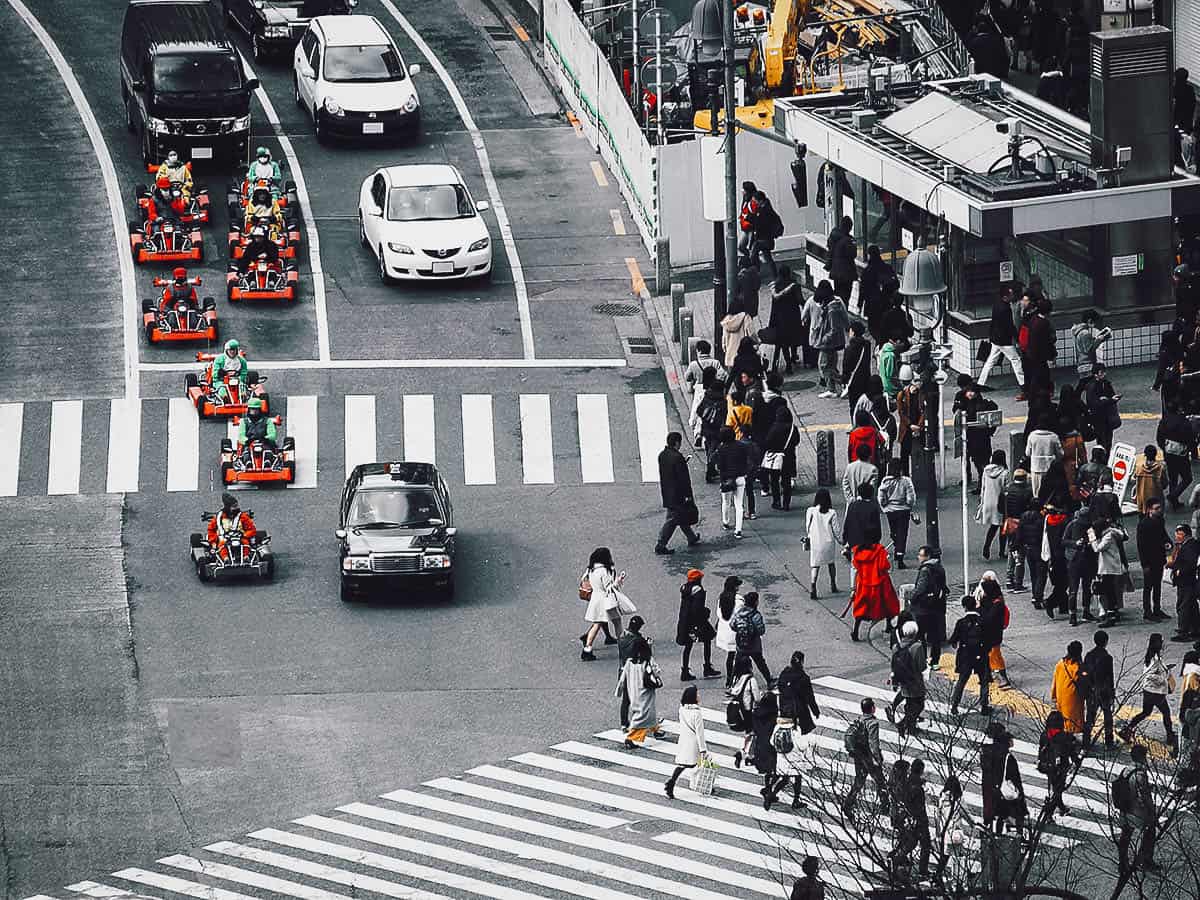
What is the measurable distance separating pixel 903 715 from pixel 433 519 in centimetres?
775

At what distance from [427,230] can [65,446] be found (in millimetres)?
8301

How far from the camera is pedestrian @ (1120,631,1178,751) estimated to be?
28.1 m

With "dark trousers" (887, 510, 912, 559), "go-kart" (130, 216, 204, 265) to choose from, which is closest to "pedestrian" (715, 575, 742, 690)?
"dark trousers" (887, 510, 912, 559)

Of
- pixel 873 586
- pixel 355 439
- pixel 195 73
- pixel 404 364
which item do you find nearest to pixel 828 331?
pixel 404 364

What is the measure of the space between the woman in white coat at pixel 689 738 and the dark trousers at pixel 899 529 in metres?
6.27

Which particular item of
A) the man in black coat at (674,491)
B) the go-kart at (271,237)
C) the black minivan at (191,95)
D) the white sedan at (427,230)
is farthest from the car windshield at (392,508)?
the black minivan at (191,95)

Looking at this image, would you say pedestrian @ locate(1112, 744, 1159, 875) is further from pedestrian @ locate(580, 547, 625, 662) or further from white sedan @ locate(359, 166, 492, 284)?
white sedan @ locate(359, 166, 492, 284)

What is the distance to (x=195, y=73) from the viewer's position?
4916 cm

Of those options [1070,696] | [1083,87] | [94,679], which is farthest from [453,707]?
[1083,87]

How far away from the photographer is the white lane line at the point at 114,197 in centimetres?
4238

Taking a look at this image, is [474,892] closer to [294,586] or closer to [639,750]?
[639,750]

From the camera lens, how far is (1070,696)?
28453 mm

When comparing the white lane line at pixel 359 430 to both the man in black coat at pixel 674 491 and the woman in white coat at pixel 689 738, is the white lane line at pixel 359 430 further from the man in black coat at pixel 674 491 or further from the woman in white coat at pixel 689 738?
the woman in white coat at pixel 689 738

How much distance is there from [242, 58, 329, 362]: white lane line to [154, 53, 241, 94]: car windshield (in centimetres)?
43
